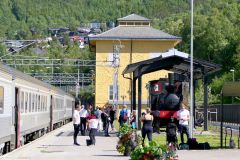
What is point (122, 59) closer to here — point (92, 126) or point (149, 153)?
point (92, 126)

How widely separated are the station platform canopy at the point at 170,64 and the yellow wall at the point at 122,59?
3922 cm

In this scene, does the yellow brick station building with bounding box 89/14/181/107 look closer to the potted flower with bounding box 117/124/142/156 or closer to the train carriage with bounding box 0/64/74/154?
the train carriage with bounding box 0/64/74/154

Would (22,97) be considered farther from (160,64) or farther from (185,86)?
(185,86)

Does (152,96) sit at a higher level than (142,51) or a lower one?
lower

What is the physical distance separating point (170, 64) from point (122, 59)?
45.4 m

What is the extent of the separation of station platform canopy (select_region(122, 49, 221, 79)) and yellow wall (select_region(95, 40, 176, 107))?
39.2 m

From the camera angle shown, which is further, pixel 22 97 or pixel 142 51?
→ pixel 142 51

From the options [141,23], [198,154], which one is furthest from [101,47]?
[198,154]

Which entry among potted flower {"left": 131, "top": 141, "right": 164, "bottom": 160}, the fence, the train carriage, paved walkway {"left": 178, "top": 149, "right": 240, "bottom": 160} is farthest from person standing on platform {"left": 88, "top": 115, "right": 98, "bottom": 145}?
the fence

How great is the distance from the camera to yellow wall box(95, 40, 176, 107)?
8269cm

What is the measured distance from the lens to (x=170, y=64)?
3934cm

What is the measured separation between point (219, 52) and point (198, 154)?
8746 centimetres

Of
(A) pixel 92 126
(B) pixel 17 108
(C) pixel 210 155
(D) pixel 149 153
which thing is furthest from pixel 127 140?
(D) pixel 149 153

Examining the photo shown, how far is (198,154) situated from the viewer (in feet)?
83.9
